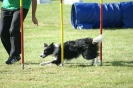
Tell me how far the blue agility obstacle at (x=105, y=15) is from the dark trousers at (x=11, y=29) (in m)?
6.78

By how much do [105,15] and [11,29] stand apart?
782 cm

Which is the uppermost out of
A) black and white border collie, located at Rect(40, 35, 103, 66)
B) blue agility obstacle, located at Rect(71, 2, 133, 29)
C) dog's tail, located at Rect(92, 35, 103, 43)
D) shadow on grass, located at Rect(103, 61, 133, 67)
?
dog's tail, located at Rect(92, 35, 103, 43)

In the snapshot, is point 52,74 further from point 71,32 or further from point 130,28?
point 130,28

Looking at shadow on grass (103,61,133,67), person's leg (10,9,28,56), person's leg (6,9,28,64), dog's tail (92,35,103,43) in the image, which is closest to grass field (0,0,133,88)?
shadow on grass (103,61,133,67)

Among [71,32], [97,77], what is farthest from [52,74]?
[71,32]

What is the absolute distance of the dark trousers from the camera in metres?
7.74

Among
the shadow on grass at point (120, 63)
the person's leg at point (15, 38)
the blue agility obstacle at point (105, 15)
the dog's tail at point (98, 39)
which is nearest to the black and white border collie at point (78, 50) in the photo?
the dog's tail at point (98, 39)

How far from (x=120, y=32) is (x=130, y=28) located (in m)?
1.33

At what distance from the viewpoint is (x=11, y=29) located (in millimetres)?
7719

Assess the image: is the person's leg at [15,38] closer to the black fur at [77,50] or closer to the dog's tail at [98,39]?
the black fur at [77,50]

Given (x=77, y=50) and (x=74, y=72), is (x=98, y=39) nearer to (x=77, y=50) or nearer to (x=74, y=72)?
(x=77, y=50)

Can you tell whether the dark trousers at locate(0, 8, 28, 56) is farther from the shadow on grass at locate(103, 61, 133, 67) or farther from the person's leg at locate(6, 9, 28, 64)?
the shadow on grass at locate(103, 61, 133, 67)

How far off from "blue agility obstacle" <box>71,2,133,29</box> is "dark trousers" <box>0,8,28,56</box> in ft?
22.2

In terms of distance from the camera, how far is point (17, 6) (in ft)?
25.7
